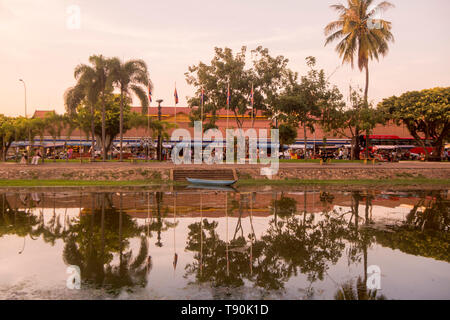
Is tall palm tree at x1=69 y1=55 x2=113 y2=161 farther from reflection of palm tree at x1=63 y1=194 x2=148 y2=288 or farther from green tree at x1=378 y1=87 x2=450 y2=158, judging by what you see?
green tree at x1=378 y1=87 x2=450 y2=158

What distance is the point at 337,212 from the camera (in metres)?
14.2

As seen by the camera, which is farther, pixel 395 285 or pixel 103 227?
pixel 103 227

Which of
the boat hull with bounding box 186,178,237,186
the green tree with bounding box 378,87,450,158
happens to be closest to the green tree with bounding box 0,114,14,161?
the boat hull with bounding box 186,178,237,186

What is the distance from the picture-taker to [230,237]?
1030 cm

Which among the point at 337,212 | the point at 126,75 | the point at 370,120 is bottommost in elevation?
the point at 337,212

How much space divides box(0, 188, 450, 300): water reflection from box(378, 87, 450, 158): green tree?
→ 25561 millimetres

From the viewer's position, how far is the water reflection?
681 centimetres

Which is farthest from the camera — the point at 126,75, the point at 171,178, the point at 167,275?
the point at 126,75

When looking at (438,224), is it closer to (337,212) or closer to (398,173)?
(337,212)

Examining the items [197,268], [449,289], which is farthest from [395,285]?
[197,268]

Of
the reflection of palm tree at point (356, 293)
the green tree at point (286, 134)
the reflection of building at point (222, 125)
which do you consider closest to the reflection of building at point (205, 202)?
the reflection of palm tree at point (356, 293)

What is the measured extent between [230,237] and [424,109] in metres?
37.2

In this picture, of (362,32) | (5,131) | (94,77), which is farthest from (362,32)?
(5,131)

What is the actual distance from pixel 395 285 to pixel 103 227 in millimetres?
8043
